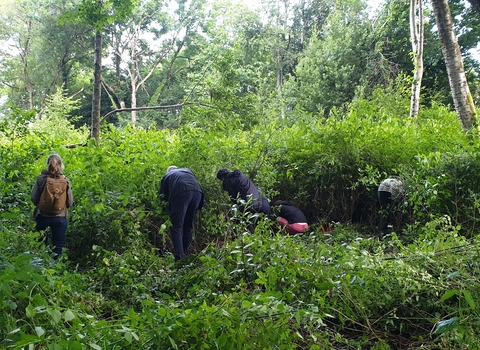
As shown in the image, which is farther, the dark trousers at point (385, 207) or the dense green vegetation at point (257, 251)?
the dark trousers at point (385, 207)

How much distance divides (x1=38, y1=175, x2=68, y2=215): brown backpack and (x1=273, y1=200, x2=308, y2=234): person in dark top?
320 centimetres

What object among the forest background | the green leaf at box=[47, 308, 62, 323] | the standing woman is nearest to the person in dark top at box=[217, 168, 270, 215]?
the forest background

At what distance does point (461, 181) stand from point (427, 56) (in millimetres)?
16432

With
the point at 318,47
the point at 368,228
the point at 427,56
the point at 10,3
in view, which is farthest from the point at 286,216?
the point at 10,3

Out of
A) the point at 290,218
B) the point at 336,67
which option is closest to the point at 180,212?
the point at 290,218

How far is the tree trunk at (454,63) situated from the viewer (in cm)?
714

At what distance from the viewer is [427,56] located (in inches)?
789

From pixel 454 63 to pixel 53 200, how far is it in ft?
22.3

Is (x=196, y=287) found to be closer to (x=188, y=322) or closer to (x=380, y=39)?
(x=188, y=322)

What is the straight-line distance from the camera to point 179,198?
5977 millimetres

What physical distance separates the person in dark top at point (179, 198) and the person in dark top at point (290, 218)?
4.69 ft

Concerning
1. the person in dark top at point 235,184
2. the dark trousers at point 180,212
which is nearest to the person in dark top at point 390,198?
the person in dark top at point 235,184

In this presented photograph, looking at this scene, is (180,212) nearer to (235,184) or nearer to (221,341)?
(235,184)

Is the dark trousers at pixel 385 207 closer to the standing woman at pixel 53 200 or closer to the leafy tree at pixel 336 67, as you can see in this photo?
the standing woman at pixel 53 200
